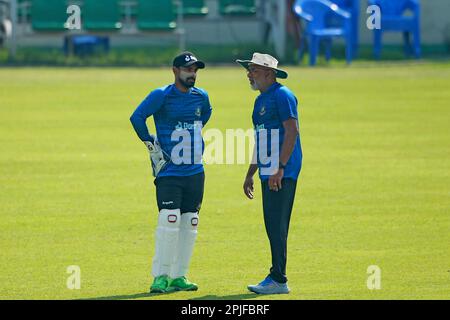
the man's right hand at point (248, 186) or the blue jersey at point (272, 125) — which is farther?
the man's right hand at point (248, 186)

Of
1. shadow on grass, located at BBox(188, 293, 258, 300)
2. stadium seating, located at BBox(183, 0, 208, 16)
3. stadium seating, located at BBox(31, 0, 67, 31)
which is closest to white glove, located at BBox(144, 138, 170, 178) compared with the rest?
shadow on grass, located at BBox(188, 293, 258, 300)

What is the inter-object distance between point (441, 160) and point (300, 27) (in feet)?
61.1

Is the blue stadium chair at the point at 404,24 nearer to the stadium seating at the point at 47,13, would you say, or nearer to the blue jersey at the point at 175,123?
the stadium seating at the point at 47,13

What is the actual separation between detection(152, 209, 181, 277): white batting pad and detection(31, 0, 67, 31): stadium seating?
84.7ft

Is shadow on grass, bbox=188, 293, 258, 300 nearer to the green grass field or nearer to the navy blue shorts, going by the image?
the green grass field

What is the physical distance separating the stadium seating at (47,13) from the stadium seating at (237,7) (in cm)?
647

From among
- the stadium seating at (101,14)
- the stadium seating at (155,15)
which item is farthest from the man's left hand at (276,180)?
the stadium seating at (101,14)

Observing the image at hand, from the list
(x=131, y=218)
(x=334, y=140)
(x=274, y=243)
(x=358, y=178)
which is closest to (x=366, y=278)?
(x=274, y=243)

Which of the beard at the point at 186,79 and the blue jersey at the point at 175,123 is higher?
the beard at the point at 186,79

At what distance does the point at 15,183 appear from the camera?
18.0m

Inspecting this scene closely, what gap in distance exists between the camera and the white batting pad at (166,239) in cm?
1115

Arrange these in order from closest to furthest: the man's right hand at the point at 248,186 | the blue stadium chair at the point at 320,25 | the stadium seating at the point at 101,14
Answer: the man's right hand at the point at 248,186 → the blue stadium chair at the point at 320,25 → the stadium seating at the point at 101,14

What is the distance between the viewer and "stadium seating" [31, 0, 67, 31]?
36344 mm
